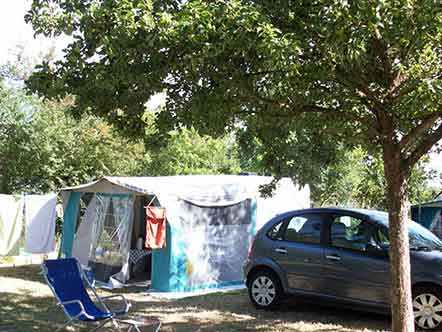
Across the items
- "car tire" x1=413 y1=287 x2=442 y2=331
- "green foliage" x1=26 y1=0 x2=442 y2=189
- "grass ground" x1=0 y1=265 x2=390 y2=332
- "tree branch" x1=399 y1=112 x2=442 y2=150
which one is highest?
"green foliage" x1=26 y1=0 x2=442 y2=189

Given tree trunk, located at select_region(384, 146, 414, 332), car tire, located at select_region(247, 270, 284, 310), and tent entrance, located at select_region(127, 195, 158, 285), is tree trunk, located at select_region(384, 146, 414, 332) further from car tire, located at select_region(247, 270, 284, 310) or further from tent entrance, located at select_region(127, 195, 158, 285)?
tent entrance, located at select_region(127, 195, 158, 285)

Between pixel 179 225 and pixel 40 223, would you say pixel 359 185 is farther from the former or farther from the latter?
pixel 40 223

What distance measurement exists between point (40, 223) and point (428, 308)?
10.6 meters

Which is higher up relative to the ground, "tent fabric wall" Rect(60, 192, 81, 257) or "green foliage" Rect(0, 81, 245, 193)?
"green foliage" Rect(0, 81, 245, 193)

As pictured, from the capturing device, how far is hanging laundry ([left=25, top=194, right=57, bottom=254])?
48.5 ft

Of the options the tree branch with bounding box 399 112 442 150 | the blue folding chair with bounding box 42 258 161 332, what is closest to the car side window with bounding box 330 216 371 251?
the tree branch with bounding box 399 112 442 150

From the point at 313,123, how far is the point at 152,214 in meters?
4.16

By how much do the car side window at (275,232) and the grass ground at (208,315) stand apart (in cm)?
109

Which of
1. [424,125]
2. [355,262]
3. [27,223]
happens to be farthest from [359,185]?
[424,125]

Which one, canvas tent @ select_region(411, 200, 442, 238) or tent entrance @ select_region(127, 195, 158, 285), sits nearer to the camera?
tent entrance @ select_region(127, 195, 158, 285)

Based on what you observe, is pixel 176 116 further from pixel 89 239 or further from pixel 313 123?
pixel 89 239

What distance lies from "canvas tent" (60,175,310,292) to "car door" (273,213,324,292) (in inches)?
96.9

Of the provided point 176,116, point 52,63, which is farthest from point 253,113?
point 52,63

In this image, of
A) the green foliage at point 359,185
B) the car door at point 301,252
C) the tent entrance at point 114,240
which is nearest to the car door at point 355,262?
the car door at point 301,252
